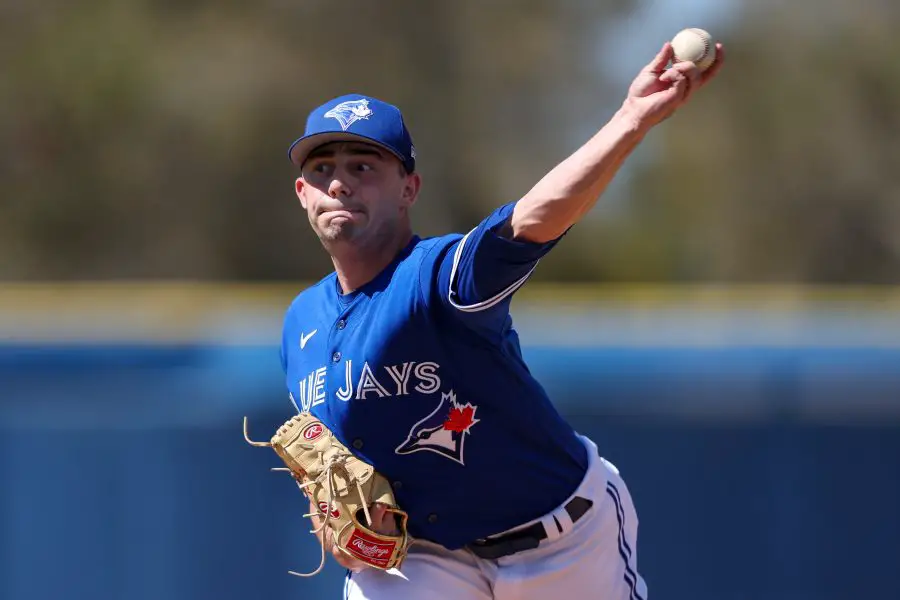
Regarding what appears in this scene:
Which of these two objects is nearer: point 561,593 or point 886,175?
point 561,593

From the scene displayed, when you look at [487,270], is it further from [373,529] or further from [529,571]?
[529,571]

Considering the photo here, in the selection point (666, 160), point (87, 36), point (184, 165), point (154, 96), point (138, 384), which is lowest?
point (138, 384)

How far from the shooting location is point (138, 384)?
4.37 meters

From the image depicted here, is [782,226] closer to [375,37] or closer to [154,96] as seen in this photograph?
[375,37]

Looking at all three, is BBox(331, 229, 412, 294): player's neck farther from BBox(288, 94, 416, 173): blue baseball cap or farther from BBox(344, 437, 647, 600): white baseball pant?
BBox(344, 437, 647, 600): white baseball pant

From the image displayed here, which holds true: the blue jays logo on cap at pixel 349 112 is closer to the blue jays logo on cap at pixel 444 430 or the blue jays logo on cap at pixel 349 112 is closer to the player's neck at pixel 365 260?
the player's neck at pixel 365 260

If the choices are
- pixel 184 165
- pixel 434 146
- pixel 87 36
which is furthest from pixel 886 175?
pixel 87 36

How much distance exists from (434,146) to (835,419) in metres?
9.72

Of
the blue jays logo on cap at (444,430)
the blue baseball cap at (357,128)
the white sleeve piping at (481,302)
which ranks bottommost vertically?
the blue jays logo on cap at (444,430)

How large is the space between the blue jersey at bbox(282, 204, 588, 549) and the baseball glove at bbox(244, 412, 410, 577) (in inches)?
1.4

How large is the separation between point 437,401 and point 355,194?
500 millimetres

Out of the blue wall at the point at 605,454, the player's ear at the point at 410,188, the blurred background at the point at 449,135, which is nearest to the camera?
the player's ear at the point at 410,188

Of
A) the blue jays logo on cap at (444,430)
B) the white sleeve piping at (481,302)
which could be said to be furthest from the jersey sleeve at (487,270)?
the blue jays logo on cap at (444,430)

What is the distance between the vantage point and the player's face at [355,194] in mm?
2686
